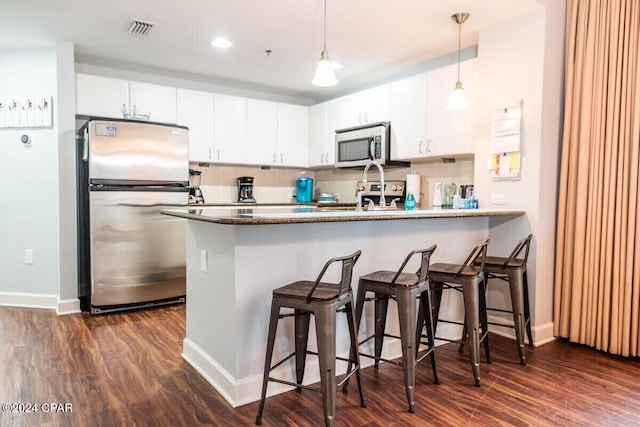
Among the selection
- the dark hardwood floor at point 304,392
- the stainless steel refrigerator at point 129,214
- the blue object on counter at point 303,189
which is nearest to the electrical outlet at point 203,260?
the dark hardwood floor at point 304,392

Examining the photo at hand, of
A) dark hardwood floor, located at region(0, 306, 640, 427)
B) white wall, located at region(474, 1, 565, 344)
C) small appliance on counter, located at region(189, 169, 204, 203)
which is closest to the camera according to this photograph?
dark hardwood floor, located at region(0, 306, 640, 427)

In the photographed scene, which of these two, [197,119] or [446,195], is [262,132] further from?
[446,195]

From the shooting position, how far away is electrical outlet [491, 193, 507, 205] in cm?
323

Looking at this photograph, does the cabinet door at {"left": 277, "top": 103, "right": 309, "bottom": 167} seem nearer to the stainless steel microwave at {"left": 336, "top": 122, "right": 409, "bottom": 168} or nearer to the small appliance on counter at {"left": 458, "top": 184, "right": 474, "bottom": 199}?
the stainless steel microwave at {"left": 336, "top": 122, "right": 409, "bottom": 168}

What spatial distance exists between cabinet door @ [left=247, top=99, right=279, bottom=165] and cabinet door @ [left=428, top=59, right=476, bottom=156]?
6.89 ft

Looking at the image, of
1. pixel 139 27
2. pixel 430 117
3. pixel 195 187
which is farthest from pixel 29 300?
pixel 430 117

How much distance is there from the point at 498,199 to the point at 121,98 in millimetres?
3723

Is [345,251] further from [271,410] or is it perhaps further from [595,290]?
[595,290]

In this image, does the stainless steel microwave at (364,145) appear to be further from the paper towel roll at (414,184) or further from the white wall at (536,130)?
the white wall at (536,130)

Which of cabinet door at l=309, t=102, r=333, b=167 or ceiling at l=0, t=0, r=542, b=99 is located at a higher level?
ceiling at l=0, t=0, r=542, b=99

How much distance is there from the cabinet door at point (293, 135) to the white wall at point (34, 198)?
7.69 ft

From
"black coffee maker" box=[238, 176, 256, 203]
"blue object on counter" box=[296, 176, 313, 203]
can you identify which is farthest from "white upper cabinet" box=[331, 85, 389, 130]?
"black coffee maker" box=[238, 176, 256, 203]

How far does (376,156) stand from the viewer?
175 inches

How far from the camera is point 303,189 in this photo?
5652 millimetres
